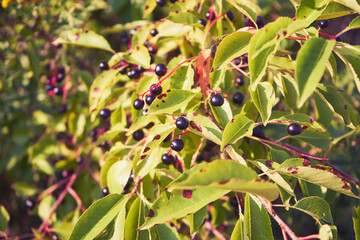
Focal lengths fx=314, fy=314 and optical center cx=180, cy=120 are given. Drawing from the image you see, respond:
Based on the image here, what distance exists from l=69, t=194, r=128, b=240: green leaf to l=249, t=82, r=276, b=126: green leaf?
497mm

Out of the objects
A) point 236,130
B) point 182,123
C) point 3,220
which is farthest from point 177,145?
point 3,220

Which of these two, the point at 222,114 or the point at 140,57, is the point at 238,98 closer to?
the point at 222,114

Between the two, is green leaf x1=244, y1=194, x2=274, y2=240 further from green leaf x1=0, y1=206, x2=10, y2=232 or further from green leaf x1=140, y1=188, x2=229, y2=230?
green leaf x1=0, y1=206, x2=10, y2=232

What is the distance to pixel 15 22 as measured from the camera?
1938mm

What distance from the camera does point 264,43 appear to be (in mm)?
720

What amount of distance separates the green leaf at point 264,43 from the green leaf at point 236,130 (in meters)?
0.14

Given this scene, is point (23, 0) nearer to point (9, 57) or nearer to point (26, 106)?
point (9, 57)

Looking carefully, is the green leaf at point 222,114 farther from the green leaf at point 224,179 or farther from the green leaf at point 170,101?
the green leaf at point 224,179

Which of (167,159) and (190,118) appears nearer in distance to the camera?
(190,118)

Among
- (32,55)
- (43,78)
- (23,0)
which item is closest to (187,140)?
(32,55)

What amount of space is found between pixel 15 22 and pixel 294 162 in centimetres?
186

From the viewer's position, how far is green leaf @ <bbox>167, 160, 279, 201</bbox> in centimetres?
64

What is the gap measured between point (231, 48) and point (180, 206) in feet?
1.51

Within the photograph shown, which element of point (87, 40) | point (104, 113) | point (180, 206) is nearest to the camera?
point (180, 206)
